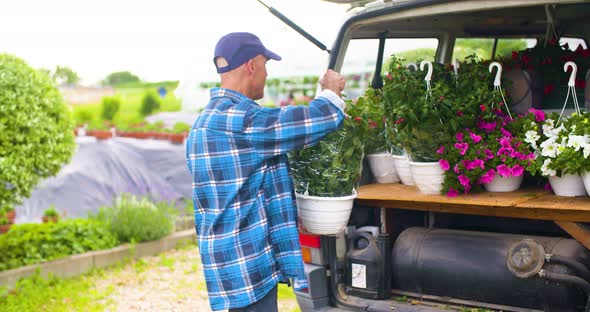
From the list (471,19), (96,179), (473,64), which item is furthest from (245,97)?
(96,179)

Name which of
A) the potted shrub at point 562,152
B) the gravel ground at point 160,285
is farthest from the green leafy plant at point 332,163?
the gravel ground at point 160,285

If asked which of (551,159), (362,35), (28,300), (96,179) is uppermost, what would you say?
(362,35)

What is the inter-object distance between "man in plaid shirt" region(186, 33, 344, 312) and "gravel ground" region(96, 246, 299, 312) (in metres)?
2.38

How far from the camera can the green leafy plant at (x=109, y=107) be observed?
574 inches

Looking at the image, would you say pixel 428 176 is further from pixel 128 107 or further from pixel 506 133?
pixel 128 107

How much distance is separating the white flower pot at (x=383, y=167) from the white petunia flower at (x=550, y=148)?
3.29 ft

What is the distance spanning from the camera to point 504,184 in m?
3.47

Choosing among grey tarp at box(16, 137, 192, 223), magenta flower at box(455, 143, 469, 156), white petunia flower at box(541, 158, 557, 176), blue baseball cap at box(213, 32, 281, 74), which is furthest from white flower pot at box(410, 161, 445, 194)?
grey tarp at box(16, 137, 192, 223)

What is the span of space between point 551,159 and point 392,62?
3.26 feet

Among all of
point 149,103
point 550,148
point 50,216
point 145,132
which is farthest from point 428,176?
point 149,103

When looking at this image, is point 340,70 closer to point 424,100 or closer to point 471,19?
point 424,100

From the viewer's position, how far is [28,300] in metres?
5.44

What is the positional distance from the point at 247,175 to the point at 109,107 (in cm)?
1239

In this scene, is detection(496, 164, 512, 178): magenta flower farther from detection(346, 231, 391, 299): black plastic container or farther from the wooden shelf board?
detection(346, 231, 391, 299): black plastic container
